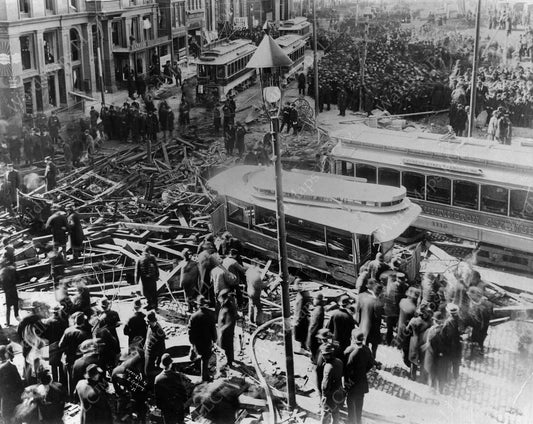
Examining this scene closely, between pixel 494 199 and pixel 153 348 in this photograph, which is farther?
pixel 153 348

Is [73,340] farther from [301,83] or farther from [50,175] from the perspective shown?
[301,83]

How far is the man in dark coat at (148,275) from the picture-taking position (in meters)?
6.48

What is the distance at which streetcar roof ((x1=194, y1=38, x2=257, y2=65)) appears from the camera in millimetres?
6521

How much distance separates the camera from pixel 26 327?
6195 mm

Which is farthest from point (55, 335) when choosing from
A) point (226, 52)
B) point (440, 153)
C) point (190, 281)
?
point (440, 153)

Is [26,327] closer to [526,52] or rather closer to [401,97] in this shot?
[401,97]

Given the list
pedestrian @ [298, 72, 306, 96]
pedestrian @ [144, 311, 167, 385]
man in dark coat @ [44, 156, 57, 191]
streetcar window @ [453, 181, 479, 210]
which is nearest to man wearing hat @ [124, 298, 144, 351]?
pedestrian @ [144, 311, 167, 385]

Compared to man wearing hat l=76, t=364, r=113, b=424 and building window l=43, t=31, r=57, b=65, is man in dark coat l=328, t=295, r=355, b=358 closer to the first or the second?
man wearing hat l=76, t=364, r=113, b=424

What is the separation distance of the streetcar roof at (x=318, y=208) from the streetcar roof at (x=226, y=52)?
120 cm

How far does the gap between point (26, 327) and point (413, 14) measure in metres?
4.95

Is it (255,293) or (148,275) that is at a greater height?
(148,275)

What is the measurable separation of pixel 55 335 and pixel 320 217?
116 inches

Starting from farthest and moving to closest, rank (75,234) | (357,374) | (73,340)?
(75,234) → (73,340) → (357,374)

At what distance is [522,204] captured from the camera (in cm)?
563
